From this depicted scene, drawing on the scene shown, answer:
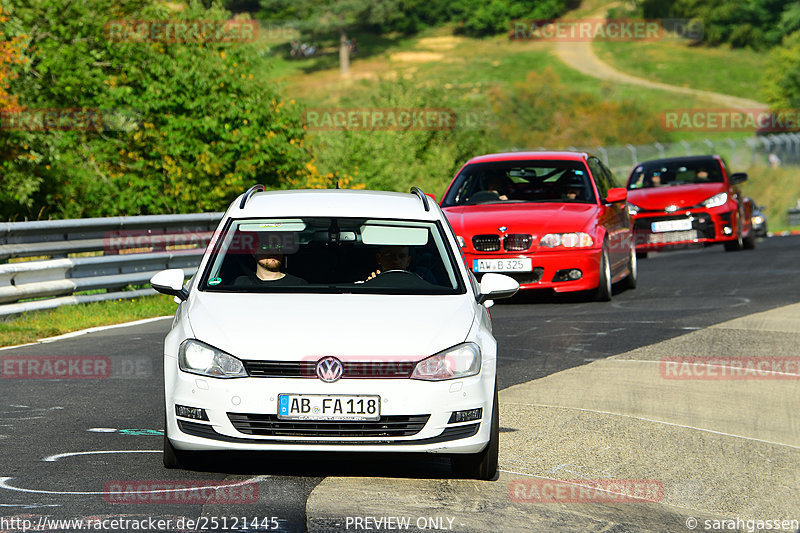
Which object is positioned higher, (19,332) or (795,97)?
(19,332)

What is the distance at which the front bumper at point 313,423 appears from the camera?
6012 mm

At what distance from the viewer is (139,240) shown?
51.9 feet

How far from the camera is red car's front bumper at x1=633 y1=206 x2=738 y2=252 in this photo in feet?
71.6

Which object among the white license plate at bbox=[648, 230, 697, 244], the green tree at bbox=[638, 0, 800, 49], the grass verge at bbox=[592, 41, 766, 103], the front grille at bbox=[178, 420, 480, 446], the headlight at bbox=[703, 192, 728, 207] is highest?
the front grille at bbox=[178, 420, 480, 446]

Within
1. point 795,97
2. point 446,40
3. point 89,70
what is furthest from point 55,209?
point 446,40

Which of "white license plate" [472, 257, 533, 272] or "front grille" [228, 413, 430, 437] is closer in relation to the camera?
"front grille" [228, 413, 430, 437]

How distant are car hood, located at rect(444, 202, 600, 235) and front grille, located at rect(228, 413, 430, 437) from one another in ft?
27.7

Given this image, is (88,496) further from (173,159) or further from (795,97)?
(795,97)

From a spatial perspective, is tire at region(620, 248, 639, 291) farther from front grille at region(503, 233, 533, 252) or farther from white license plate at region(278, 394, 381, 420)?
white license plate at region(278, 394, 381, 420)

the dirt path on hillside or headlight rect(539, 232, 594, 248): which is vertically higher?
headlight rect(539, 232, 594, 248)

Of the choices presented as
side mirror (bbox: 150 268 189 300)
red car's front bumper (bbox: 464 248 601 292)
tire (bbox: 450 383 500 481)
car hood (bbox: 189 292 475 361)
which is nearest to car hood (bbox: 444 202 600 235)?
red car's front bumper (bbox: 464 248 601 292)

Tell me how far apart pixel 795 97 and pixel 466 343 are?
95825 millimetres

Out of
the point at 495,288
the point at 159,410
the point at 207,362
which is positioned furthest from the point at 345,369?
the point at 159,410

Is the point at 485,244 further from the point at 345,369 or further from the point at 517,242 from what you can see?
the point at 345,369
